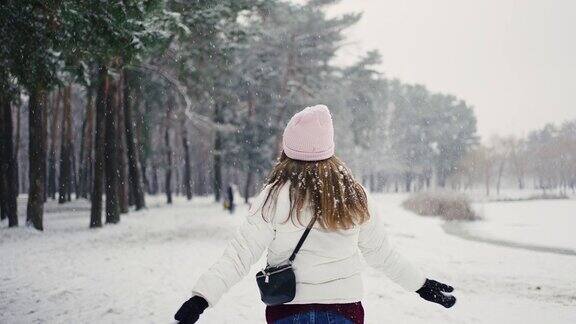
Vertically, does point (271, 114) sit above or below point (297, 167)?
above

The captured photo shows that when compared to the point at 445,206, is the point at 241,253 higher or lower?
higher

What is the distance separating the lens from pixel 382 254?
2611 millimetres

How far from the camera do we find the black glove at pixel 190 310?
2.10m

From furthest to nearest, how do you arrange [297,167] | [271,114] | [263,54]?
[271,114] < [263,54] < [297,167]

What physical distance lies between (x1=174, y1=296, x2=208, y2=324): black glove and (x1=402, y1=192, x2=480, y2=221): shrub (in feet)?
86.3

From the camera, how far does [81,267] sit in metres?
10.4

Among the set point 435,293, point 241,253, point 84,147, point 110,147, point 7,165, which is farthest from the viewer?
point 84,147

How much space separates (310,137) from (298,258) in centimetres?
60

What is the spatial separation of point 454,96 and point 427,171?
12.0m

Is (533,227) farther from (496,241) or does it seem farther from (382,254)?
(382,254)

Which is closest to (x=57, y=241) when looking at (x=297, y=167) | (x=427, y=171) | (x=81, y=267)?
(x=81, y=267)

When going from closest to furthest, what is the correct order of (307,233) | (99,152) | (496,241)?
(307,233) → (99,152) → (496,241)

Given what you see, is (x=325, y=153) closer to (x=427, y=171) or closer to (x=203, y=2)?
(x=203, y=2)

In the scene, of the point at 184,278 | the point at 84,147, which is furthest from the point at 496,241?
the point at 84,147
